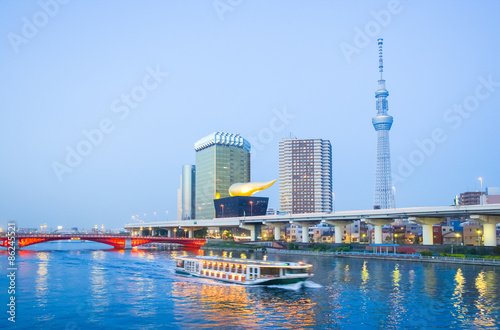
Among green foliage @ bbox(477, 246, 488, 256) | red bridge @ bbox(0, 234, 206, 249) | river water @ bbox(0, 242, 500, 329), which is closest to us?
river water @ bbox(0, 242, 500, 329)

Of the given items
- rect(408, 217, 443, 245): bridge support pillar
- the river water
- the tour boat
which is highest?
rect(408, 217, 443, 245): bridge support pillar

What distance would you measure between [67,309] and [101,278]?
884 inches

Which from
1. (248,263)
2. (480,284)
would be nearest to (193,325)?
(248,263)

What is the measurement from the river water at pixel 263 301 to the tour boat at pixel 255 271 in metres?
1.41

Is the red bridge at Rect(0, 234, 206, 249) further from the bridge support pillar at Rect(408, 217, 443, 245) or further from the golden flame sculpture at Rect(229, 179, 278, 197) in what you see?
the bridge support pillar at Rect(408, 217, 443, 245)

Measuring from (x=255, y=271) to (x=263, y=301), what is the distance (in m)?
10.1

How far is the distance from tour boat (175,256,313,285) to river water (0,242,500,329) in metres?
1.41

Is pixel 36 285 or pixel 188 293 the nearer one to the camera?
pixel 188 293

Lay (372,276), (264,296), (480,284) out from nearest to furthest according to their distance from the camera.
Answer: (264,296) → (480,284) → (372,276)

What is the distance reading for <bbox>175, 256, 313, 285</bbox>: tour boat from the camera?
54406 mm

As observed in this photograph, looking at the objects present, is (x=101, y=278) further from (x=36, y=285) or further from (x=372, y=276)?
(x=372, y=276)

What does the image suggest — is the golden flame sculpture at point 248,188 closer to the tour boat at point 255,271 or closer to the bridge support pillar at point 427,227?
the bridge support pillar at point 427,227

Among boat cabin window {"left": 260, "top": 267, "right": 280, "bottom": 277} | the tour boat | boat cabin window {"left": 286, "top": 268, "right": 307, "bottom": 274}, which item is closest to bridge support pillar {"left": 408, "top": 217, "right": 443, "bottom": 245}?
the tour boat

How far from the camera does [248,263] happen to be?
192 ft
